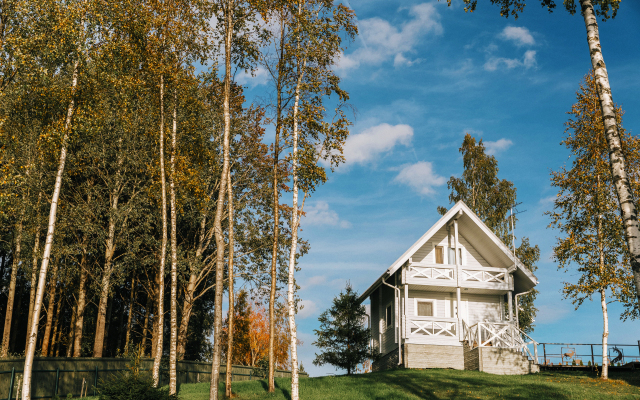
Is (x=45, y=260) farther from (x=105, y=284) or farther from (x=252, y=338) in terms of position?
(x=252, y=338)

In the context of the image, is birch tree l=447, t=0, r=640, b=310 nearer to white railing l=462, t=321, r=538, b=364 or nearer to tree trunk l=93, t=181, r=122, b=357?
white railing l=462, t=321, r=538, b=364

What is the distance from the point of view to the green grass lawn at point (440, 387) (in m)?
15.8

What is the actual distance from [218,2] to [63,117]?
24.3 feet

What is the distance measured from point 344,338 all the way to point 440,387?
8269 mm

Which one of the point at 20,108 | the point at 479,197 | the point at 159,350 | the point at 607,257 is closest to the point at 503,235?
the point at 479,197

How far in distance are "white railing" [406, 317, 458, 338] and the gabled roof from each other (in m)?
2.62

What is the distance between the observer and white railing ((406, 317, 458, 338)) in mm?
23531

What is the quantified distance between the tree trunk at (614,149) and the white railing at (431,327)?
52.8ft

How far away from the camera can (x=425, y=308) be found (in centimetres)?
2586

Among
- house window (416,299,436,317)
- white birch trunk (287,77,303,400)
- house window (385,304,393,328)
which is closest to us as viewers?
white birch trunk (287,77,303,400)

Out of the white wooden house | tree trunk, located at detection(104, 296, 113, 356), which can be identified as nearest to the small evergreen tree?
the white wooden house

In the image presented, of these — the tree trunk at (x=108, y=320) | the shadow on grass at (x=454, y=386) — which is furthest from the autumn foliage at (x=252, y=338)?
the shadow on grass at (x=454, y=386)

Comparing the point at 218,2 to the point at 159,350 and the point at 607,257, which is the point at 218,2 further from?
the point at 607,257

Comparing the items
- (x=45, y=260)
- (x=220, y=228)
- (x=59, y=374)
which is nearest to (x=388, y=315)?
(x=220, y=228)
